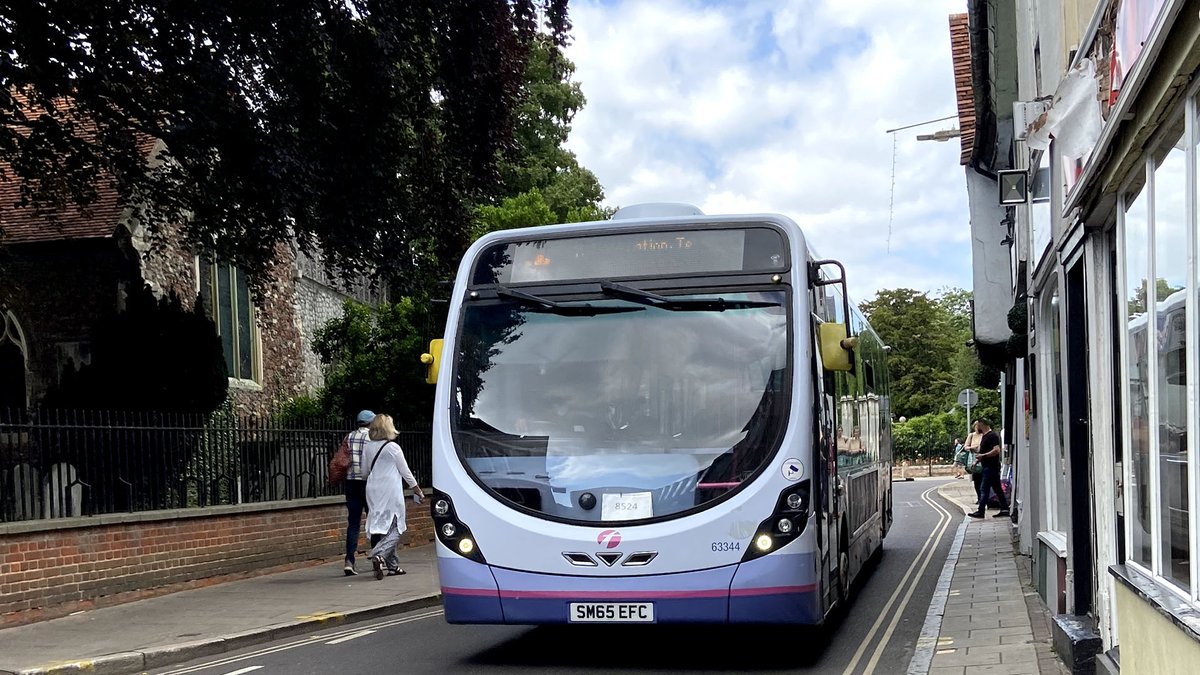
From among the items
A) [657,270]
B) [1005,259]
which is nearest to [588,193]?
[1005,259]

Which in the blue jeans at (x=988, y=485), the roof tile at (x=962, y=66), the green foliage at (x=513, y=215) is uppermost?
the roof tile at (x=962, y=66)

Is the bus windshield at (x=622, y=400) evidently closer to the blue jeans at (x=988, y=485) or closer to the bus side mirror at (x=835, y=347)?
the bus side mirror at (x=835, y=347)

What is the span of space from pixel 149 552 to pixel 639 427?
6.67 metres

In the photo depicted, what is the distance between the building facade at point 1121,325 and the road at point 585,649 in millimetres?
1349

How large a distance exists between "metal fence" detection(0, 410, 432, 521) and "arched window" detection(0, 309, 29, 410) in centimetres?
560

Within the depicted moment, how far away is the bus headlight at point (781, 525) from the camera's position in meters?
7.86

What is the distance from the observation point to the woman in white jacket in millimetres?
13938

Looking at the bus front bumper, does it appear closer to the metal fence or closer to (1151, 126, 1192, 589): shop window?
(1151, 126, 1192, 589): shop window

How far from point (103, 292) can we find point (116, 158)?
220 inches

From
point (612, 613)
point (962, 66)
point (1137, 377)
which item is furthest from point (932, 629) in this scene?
point (962, 66)

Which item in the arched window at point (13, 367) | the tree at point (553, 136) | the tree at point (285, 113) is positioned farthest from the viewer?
the tree at point (553, 136)

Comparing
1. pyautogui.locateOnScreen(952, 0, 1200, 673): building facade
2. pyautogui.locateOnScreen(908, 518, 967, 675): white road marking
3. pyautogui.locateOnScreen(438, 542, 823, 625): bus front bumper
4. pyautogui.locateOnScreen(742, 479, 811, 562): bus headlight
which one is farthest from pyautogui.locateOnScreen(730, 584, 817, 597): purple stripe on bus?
pyautogui.locateOnScreen(952, 0, 1200, 673): building facade

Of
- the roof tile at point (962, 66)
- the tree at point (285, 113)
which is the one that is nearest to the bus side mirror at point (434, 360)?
the tree at point (285, 113)

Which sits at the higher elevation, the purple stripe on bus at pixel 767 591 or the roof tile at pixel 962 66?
the roof tile at pixel 962 66
